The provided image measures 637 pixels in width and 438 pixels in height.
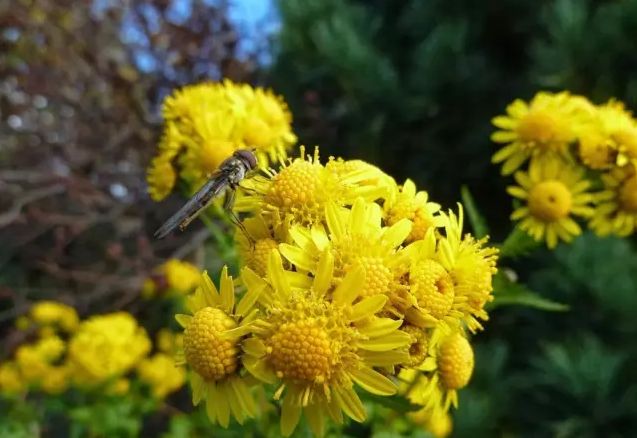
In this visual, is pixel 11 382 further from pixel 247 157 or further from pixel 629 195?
pixel 629 195

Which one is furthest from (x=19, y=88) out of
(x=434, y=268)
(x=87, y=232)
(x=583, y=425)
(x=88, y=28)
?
(x=434, y=268)

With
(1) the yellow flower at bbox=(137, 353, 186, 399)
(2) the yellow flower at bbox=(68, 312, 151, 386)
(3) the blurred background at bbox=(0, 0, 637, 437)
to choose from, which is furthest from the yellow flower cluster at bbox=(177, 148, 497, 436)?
(3) the blurred background at bbox=(0, 0, 637, 437)

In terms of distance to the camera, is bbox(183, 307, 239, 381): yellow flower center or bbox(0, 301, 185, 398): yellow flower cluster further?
bbox(0, 301, 185, 398): yellow flower cluster

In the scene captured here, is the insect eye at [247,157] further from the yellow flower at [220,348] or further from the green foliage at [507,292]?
the green foliage at [507,292]

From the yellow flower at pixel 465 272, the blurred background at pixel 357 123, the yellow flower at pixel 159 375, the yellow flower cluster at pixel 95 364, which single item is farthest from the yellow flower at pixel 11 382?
the yellow flower at pixel 465 272

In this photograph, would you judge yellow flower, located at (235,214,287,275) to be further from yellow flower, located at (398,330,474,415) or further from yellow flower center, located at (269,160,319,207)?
yellow flower, located at (398,330,474,415)
